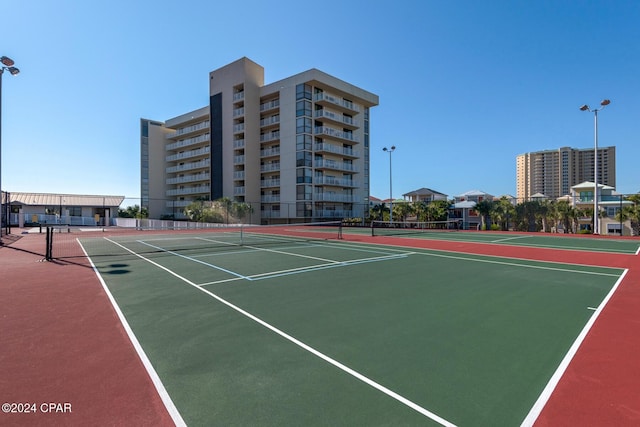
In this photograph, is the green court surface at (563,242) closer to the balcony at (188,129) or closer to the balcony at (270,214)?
the balcony at (270,214)

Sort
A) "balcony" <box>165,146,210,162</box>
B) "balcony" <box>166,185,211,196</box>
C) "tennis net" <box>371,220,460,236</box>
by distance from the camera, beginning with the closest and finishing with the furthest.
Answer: "tennis net" <box>371,220,460,236</box> → "balcony" <box>166,185,211,196</box> → "balcony" <box>165,146,210,162</box>

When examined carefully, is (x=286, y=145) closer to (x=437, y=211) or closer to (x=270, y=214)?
(x=270, y=214)

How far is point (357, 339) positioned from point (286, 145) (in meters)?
47.5

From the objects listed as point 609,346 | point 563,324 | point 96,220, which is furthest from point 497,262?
point 96,220

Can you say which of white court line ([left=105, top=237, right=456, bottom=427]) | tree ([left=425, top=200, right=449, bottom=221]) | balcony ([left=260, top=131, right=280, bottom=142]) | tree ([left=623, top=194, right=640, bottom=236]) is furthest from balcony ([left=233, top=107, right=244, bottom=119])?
tree ([left=623, top=194, right=640, bottom=236])

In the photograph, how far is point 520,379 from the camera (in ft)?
12.1

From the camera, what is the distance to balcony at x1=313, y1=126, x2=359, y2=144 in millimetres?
50000

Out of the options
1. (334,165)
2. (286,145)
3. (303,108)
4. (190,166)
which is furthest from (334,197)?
(190,166)

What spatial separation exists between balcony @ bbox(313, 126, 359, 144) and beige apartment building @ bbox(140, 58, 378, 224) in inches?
6.5

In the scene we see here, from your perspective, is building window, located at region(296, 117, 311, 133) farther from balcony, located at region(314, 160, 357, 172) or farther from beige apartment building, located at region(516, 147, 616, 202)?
beige apartment building, located at region(516, 147, 616, 202)

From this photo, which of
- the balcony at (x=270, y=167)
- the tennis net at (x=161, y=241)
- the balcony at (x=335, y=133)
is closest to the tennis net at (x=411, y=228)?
the tennis net at (x=161, y=241)

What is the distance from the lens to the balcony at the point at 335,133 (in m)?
50.0

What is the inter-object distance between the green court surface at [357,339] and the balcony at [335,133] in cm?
4269

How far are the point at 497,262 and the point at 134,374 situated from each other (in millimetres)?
12854
